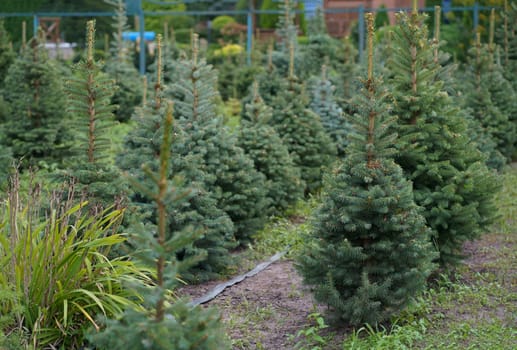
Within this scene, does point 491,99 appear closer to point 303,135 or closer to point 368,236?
point 303,135

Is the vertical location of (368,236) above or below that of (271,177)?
above

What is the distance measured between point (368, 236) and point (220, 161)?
2560mm

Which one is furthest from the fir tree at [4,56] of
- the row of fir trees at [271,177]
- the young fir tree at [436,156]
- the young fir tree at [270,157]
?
the young fir tree at [436,156]

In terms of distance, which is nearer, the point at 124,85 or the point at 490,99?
the point at 490,99

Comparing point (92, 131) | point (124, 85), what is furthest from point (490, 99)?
point (92, 131)

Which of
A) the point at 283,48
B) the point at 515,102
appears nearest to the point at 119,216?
the point at 515,102

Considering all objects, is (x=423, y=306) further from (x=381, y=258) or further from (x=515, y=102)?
(x=515, y=102)

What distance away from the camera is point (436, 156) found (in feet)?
21.2

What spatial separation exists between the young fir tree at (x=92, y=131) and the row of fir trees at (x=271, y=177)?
0.6 inches

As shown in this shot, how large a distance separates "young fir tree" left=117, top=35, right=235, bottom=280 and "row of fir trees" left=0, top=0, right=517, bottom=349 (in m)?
0.01

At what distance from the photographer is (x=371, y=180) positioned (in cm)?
519

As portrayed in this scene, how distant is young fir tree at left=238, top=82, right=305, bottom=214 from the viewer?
28.6ft

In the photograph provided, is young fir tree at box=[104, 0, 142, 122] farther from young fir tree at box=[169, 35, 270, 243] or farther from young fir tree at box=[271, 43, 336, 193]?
young fir tree at box=[169, 35, 270, 243]

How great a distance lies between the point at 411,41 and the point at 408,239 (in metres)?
2.25
